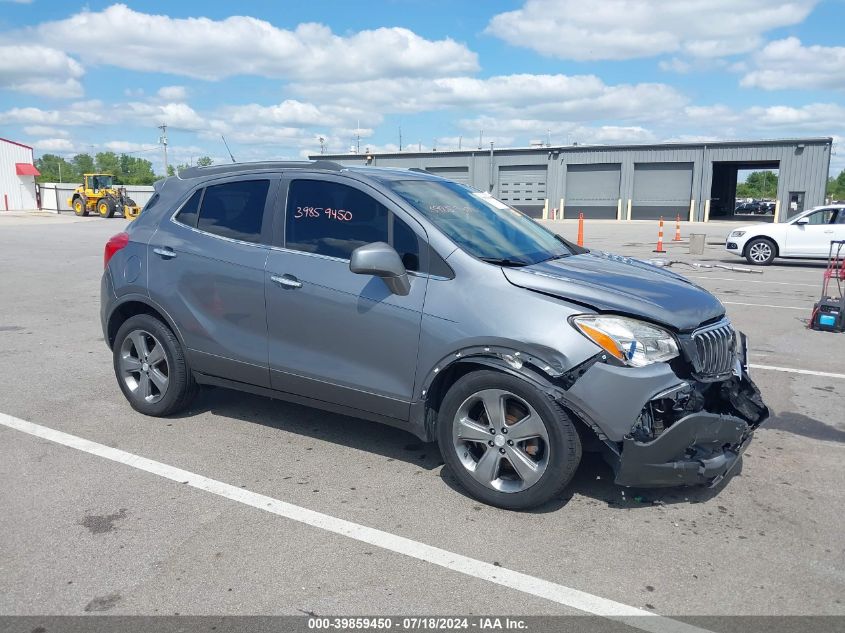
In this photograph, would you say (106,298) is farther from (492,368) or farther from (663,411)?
(663,411)

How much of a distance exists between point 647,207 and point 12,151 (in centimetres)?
4745

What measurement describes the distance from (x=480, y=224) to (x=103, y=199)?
41.8 meters

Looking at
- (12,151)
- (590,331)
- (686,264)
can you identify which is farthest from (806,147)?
(12,151)

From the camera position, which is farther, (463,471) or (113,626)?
(463,471)

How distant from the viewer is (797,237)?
17.5 metres

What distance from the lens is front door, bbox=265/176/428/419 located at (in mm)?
4199

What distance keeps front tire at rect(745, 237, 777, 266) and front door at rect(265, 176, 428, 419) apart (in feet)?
52.9

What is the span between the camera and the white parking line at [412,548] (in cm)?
300

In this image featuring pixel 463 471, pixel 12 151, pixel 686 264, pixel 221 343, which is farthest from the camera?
pixel 12 151

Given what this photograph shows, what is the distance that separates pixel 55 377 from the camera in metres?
6.59

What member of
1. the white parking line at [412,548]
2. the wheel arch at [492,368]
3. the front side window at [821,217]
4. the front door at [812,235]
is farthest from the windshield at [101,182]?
the wheel arch at [492,368]

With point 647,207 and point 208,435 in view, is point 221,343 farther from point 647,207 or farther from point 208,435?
point 647,207

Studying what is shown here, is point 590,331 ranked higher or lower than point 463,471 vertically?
higher

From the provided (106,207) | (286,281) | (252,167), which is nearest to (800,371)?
(286,281)
